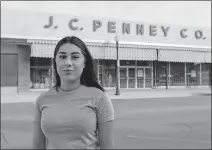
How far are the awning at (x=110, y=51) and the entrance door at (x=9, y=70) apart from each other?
171cm

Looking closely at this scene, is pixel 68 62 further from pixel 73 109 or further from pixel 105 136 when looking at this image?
pixel 105 136

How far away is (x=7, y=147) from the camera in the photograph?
556cm

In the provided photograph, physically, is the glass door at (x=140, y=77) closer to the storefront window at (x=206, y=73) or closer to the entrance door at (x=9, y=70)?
the storefront window at (x=206, y=73)

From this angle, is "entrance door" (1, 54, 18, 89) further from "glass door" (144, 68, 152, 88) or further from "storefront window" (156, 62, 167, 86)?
"storefront window" (156, 62, 167, 86)

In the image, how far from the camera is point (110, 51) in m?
24.0

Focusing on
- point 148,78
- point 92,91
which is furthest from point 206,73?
point 92,91

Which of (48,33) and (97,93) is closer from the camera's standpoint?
(97,93)

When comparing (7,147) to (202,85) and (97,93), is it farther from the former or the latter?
(202,85)

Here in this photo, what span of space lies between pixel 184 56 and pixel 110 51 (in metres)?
7.99

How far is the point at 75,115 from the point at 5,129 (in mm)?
6827

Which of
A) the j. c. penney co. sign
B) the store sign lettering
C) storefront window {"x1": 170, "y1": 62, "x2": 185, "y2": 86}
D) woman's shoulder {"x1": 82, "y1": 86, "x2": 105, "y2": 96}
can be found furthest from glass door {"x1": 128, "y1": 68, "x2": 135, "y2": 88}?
woman's shoulder {"x1": 82, "y1": 86, "x2": 105, "y2": 96}

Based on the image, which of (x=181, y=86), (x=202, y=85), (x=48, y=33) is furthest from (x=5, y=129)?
(x=202, y=85)

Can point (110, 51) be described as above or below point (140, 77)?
above

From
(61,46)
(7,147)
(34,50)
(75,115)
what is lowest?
(7,147)
